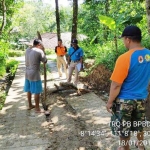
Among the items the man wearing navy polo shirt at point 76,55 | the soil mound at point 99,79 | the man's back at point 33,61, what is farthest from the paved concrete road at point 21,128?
the soil mound at point 99,79

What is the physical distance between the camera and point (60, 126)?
16.7 ft

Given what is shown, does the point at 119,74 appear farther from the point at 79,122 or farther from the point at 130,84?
the point at 79,122

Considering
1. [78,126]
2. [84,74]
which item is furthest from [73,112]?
[84,74]

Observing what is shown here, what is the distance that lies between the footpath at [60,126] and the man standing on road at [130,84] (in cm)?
90

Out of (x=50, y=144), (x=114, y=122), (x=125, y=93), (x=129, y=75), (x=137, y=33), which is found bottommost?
(x=50, y=144)

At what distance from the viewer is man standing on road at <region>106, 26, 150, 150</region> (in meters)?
2.88

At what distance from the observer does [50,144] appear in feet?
13.9

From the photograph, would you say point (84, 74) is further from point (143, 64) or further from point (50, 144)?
point (143, 64)

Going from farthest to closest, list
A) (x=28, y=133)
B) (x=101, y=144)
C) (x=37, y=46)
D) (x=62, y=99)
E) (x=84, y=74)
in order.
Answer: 1. (x=84, y=74)
2. (x=62, y=99)
3. (x=37, y=46)
4. (x=28, y=133)
5. (x=101, y=144)

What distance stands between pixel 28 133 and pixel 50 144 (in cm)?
72

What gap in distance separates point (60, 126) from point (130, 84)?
2504mm

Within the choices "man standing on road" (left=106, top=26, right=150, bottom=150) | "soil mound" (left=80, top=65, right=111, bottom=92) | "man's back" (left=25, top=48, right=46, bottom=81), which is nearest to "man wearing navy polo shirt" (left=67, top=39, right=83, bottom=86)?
"soil mound" (left=80, top=65, right=111, bottom=92)

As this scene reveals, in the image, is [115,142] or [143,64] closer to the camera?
[143,64]

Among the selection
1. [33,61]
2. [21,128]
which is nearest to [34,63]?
[33,61]
